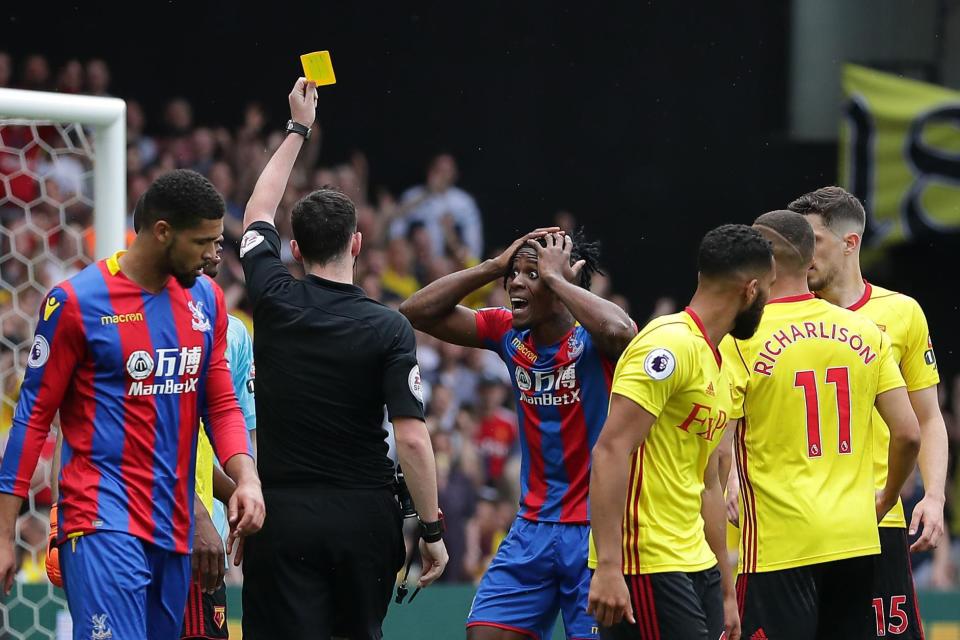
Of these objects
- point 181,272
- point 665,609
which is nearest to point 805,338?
point 665,609

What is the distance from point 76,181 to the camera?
32.7 feet

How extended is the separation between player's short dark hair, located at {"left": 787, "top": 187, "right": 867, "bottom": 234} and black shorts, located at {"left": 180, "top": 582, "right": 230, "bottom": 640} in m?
2.78

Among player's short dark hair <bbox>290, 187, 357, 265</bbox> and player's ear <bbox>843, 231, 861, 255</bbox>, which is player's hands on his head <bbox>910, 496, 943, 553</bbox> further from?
player's short dark hair <bbox>290, 187, 357, 265</bbox>

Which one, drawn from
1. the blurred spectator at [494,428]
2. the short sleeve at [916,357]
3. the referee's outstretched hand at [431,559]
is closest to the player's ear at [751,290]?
the referee's outstretched hand at [431,559]

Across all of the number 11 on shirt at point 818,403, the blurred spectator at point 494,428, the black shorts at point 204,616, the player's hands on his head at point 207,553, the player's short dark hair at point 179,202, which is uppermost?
the player's short dark hair at point 179,202

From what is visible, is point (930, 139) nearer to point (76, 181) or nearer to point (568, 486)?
point (76, 181)

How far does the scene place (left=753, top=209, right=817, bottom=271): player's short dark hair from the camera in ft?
17.1

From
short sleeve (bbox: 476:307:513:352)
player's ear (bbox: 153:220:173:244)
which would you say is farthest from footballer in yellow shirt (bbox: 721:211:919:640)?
player's ear (bbox: 153:220:173:244)

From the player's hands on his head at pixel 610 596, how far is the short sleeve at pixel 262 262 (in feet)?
5.06

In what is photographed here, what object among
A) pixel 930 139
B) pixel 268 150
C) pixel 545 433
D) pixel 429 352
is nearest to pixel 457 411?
pixel 429 352

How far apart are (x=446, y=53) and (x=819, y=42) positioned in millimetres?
3414

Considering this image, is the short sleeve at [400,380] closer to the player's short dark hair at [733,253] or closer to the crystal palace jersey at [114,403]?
the crystal palace jersey at [114,403]

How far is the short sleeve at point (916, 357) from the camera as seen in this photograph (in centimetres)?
577

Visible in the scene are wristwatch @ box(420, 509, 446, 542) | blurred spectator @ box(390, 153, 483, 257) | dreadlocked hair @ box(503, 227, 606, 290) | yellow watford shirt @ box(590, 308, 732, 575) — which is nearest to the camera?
yellow watford shirt @ box(590, 308, 732, 575)
